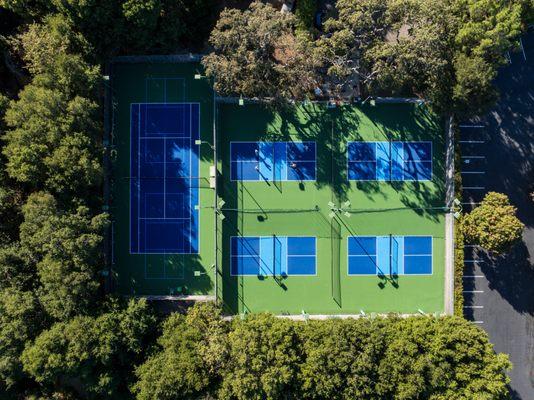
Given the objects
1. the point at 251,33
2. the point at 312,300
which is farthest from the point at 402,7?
the point at 312,300

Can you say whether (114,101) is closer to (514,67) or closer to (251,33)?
(251,33)

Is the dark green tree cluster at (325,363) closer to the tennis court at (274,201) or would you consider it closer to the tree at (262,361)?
the tree at (262,361)

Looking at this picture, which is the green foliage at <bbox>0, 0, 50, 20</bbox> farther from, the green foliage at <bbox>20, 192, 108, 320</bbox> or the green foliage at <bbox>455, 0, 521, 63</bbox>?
the green foliage at <bbox>455, 0, 521, 63</bbox>

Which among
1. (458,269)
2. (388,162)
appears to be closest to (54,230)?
(388,162)

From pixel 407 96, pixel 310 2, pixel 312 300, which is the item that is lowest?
pixel 312 300

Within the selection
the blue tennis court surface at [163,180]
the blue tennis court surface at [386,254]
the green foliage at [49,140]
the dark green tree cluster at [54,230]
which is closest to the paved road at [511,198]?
the blue tennis court surface at [386,254]

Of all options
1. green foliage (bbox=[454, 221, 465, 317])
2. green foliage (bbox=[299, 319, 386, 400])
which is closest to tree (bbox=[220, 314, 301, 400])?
green foliage (bbox=[299, 319, 386, 400])
